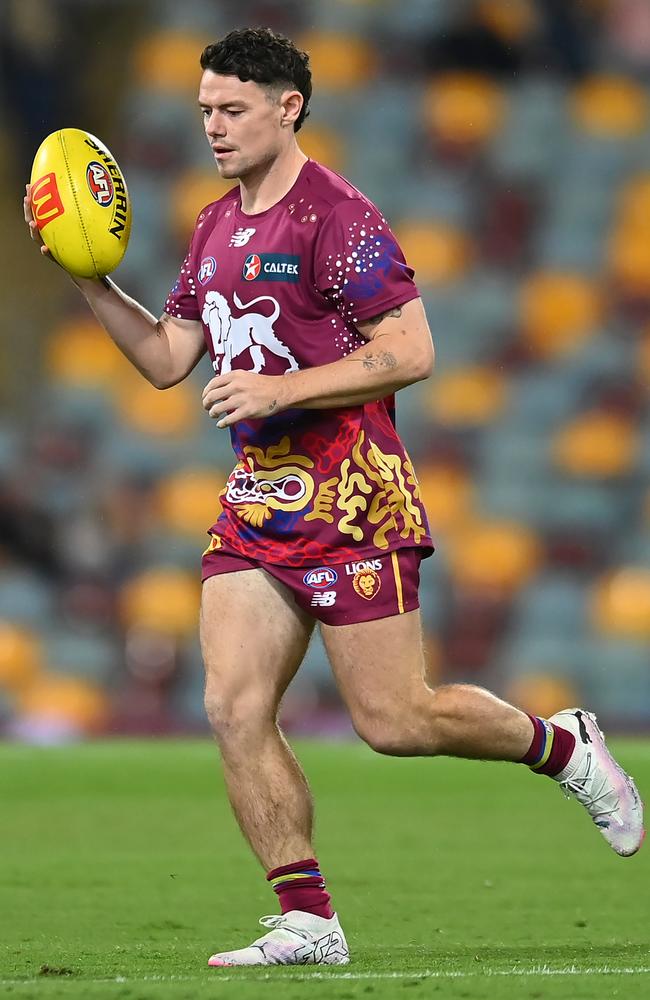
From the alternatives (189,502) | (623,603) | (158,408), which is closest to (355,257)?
(623,603)

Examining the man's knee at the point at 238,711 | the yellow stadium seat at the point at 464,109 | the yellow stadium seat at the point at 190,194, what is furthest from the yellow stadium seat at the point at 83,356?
the man's knee at the point at 238,711

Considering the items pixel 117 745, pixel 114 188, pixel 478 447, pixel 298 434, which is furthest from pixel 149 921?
pixel 478 447

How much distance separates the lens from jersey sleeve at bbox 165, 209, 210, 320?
4.38m

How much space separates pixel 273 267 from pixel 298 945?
1.48 meters

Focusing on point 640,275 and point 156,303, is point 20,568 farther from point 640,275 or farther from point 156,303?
point 640,275

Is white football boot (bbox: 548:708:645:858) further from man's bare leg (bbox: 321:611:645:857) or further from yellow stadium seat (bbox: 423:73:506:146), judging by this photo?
yellow stadium seat (bbox: 423:73:506:146)

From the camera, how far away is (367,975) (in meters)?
3.64

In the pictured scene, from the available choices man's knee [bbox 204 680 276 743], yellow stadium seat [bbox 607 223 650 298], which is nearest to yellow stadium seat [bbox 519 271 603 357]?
yellow stadium seat [bbox 607 223 650 298]

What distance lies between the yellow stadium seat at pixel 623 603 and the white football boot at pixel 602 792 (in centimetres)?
615

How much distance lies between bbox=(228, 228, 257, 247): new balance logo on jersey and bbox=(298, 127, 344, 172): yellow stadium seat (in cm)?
889

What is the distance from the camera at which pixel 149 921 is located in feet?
15.1

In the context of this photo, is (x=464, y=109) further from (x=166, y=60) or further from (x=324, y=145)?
(x=166, y=60)

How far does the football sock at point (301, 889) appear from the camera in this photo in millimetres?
4016

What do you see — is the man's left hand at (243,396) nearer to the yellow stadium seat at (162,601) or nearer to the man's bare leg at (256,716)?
the man's bare leg at (256,716)
